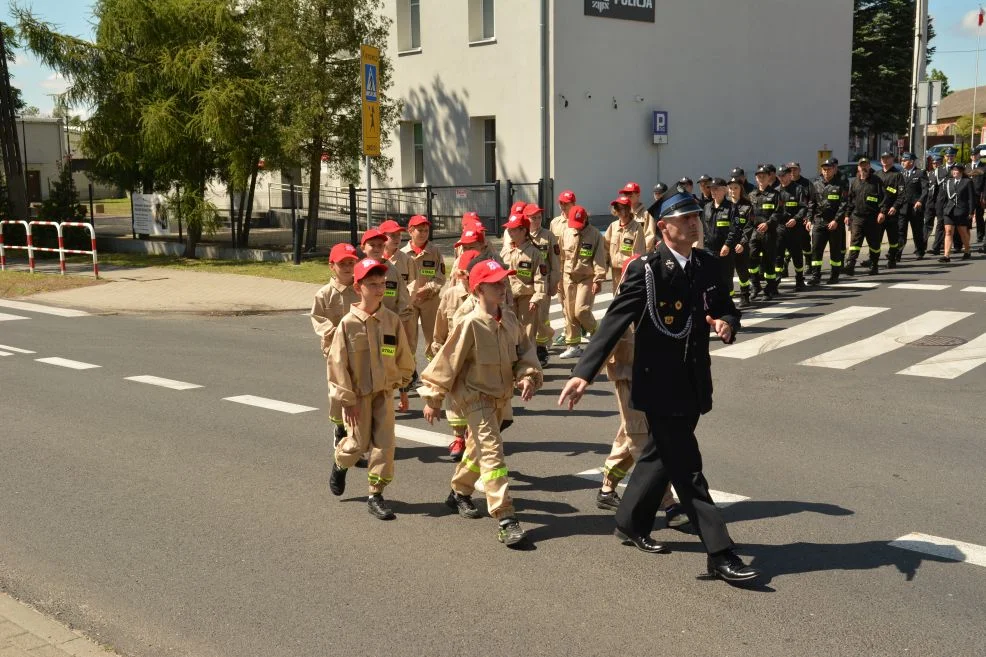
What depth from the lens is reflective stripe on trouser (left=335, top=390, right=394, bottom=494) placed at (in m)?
6.34

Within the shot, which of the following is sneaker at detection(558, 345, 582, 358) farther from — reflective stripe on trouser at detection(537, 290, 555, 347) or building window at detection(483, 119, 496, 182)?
building window at detection(483, 119, 496, 182)

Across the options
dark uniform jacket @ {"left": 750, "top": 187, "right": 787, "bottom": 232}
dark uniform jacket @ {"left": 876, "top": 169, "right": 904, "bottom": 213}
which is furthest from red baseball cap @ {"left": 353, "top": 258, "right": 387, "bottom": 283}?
dark uniform jacket @ {"left": 876, "top": 169, "right": 904, "bottom": 213}

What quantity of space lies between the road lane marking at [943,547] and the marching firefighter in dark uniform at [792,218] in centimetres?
1037

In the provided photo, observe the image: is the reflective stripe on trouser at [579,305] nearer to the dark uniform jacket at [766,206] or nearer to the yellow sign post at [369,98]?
the dark uniform jacket at [766,206]

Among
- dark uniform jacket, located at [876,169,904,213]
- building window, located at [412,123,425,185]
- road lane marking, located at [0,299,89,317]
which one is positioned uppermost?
building window, located at [412,123,425,185]

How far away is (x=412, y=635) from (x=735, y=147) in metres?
28.8

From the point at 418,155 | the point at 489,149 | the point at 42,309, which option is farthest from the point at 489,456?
the point at 418,155

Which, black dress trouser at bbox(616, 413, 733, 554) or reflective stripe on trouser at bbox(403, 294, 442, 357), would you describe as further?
reflective stripe on trouser at bbox(403, 294, 442, 357)

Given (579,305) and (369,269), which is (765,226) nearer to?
(579,305)

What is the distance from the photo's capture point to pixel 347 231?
25375mm

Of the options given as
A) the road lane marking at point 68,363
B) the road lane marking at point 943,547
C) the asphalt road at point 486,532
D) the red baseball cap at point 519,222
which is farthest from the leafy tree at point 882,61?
the road lane marking at point 943,547

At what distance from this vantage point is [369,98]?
17.0 metres

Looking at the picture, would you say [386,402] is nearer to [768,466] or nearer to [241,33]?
[768,466]

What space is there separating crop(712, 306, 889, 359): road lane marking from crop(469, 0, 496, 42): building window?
52.1 feet
